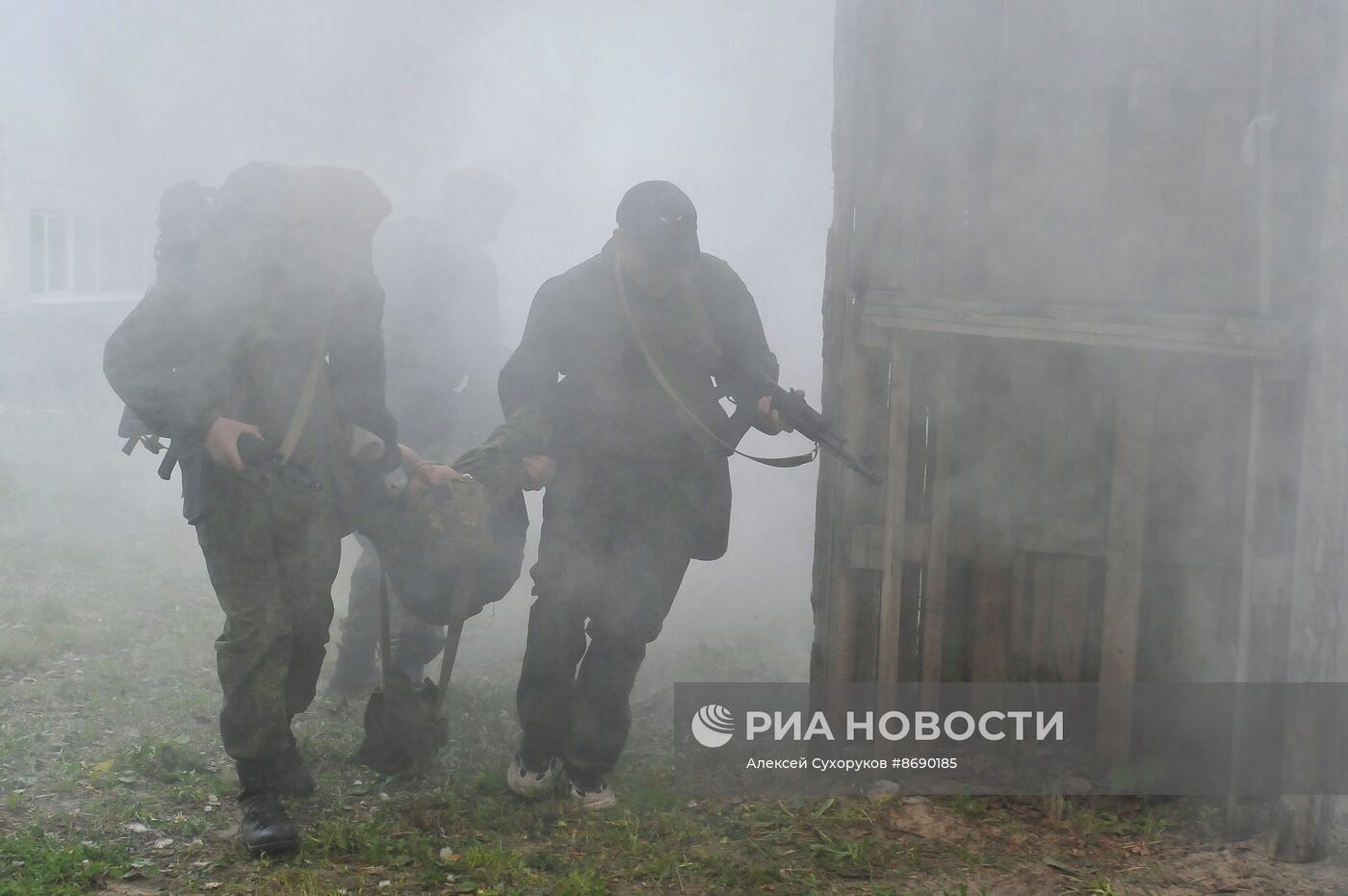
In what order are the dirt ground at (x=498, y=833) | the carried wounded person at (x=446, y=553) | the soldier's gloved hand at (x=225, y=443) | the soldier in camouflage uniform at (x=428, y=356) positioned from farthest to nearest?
the soldier in camouflage uniform at (x=428, y=356), the carried wounded person at (x=446, y=553), the soldier's gloved hand at (x=225, y=443), the dirt ground at (x=498, y=833)

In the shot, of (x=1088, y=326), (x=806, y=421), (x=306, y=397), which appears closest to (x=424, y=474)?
(x=306, y=397)

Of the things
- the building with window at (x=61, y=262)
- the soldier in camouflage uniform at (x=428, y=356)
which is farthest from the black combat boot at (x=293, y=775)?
the building with window at (x=61, y=262)

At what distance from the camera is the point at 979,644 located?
3.06 m

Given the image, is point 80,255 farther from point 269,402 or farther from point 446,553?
point 446,553

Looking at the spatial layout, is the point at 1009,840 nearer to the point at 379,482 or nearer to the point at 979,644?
the point at 979,644

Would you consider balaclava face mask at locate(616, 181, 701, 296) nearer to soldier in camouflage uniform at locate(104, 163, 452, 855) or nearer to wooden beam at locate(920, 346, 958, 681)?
soldier in camouflage uniform at locate(104, 163, 452, 855)

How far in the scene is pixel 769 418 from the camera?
2.97m

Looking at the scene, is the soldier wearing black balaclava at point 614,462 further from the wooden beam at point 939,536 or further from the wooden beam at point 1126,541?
the wooden beam at point 1126,541

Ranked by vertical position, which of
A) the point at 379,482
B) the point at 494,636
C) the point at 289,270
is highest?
the point at 289,270

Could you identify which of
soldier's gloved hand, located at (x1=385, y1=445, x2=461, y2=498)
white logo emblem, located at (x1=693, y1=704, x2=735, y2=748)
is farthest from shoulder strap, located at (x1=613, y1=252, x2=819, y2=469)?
white logo emblem, located at (x1=693, y1=704, x2=735, y2=748)

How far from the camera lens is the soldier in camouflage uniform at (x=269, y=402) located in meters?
2.58

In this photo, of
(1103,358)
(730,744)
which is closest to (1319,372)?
(1103,358)

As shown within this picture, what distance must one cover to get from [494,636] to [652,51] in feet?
9.25

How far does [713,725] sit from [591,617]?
1.54ft
